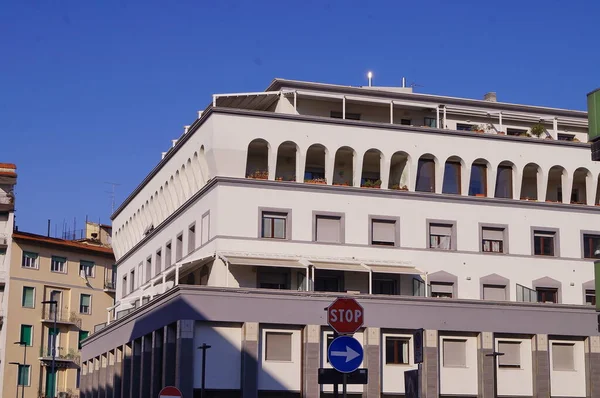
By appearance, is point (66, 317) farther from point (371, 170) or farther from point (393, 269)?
point (393, 269)

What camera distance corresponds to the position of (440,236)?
56531 millimetres

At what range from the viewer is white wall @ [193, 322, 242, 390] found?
49562 millimetres

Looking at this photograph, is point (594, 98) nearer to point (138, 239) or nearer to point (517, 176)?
point (517, 176)

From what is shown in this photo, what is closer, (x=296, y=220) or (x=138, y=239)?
(x=296, y=220)

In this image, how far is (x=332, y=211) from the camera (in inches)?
2158

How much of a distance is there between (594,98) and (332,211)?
1873 centimetres

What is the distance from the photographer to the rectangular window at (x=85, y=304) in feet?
313

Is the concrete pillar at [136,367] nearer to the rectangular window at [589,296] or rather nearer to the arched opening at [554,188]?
the arched opening at [554,188]

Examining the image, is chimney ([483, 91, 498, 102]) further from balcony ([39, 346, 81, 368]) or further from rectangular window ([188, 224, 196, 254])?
balcony ([39, 346, 81, 368])

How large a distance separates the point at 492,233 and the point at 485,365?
25.1ft

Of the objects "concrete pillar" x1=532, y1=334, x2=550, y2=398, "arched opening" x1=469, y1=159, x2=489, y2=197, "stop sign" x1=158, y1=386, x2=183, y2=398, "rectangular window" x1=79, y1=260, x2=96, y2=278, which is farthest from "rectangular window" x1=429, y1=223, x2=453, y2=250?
"rectangular window" x1=79, y1=260, x2=96, y2=278

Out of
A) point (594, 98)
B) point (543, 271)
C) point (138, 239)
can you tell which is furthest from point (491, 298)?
point (138, 239)

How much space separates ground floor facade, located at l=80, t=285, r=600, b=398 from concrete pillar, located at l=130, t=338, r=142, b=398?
4.36 ft

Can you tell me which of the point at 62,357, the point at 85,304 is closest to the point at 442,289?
the point at 62,357
